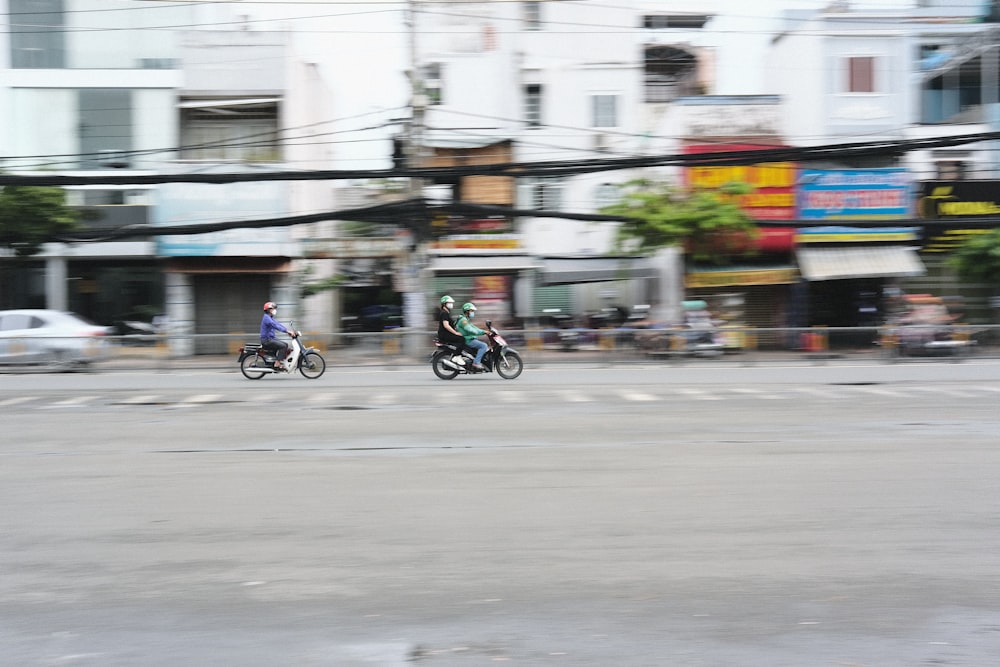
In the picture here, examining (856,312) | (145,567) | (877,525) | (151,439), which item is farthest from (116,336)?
(856,312)

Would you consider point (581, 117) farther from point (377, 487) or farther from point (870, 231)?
point (377, 487)

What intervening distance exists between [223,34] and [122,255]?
7084mm

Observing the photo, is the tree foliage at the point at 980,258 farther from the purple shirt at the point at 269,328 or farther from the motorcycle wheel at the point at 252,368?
the motorcycle wheel at the point at 252,368

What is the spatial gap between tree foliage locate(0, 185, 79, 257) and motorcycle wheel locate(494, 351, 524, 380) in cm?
1420

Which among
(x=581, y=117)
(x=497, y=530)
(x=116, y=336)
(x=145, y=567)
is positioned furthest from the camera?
(x=581, y=117)

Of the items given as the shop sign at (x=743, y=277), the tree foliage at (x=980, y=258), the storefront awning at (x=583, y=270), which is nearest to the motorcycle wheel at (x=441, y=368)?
the shop sign at (x=743, y=277)

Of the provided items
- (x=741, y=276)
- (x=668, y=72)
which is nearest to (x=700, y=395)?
(x=741, y=276)

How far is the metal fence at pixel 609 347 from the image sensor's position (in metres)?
20.7

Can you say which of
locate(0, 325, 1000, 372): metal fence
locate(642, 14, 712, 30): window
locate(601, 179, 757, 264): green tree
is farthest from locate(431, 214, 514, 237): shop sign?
locate(642, 14, 712, 30): window

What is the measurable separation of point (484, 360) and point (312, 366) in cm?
338

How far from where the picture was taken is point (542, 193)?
31547 mm

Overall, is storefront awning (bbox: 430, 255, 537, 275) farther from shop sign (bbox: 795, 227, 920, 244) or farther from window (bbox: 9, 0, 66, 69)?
window (bbox: 9, 0, 66, 69)

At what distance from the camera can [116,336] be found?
20.8 metres

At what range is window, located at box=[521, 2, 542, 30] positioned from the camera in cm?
3234
